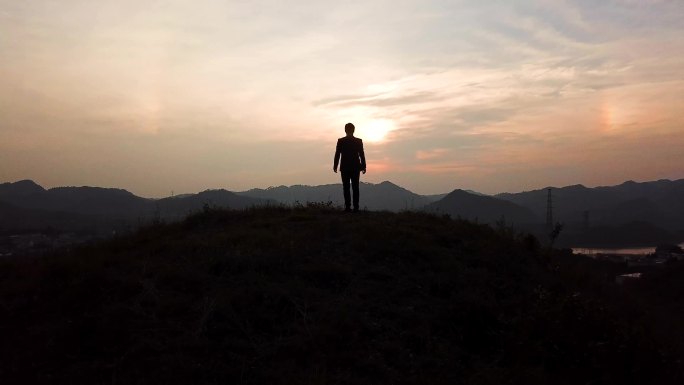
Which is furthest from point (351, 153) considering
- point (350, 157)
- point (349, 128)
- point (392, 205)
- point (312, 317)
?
point (392, 205)

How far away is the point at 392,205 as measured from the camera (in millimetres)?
34781

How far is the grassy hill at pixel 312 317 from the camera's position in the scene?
5441 millimetres

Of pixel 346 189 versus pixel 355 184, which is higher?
pixel 355 184

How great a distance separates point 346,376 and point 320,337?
0.83 m

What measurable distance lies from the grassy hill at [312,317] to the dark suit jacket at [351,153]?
3073 mm

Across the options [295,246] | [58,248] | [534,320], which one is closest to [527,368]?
[534,320]

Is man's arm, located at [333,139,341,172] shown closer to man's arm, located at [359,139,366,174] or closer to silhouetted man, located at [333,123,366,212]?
silhouetted man, located at [333,123,366,212]

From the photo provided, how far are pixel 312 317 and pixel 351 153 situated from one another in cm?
679

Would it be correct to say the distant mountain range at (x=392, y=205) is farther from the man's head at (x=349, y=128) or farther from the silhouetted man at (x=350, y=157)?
the man's head at (x=349, y=128)

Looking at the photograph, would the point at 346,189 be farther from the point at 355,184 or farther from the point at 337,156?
the point at 337,156

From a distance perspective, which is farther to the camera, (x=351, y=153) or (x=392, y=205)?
(x=392, y=205)

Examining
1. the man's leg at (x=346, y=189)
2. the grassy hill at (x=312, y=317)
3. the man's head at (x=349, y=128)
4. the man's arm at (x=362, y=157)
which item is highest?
the man's head at (x=349, y=128)

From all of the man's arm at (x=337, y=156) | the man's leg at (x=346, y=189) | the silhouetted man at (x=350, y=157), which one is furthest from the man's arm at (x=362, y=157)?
the man's arm at (x=337, y=156)

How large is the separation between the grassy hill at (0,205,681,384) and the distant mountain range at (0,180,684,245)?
16.2ft
